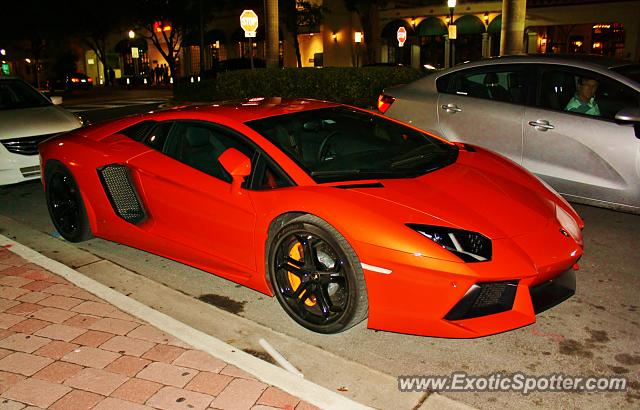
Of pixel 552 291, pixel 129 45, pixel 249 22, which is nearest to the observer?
pixel 552 291

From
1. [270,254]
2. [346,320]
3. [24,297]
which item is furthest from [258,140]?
[24,297]

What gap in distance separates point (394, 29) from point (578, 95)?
3351cm

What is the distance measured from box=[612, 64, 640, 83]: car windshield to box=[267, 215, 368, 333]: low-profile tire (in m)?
3.51

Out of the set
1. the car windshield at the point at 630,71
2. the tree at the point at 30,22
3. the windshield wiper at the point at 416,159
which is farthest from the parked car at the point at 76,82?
the windshield wiper at the point at 416,159

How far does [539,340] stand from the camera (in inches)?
143

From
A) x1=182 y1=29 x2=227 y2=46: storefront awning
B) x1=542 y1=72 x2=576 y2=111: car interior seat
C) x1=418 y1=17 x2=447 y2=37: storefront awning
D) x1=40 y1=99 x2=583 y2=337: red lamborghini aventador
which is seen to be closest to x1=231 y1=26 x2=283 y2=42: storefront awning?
x1=182 y1=29 x2=227 y2=46: storefront awning

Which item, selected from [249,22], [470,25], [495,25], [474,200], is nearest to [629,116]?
[474,200]

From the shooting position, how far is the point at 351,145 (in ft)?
14.6

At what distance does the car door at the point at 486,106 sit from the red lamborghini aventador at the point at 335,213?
1347 millimetres

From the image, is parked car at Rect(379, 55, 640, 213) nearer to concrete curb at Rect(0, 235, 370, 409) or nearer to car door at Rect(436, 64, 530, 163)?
car door at Rect(436, 64, 530, 163)

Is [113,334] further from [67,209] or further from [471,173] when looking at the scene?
[471,173]

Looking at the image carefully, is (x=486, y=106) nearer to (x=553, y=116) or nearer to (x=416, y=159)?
(x=553, y=116)

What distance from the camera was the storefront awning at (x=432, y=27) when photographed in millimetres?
34906

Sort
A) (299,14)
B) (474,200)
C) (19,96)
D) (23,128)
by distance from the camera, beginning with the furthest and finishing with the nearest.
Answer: (299,14) < (19,96) < (23,128) < (474,200)
